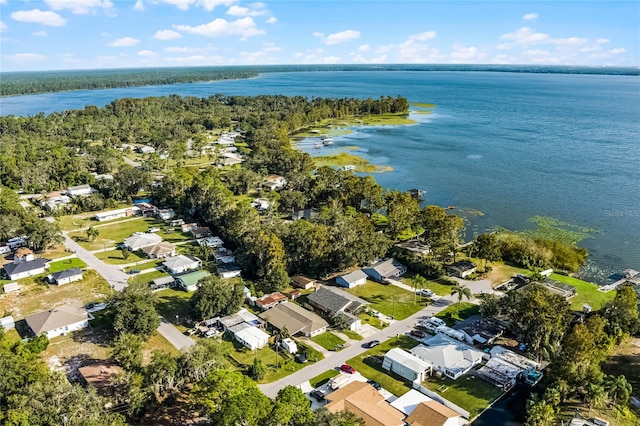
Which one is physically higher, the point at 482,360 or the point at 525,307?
the point at 525,307

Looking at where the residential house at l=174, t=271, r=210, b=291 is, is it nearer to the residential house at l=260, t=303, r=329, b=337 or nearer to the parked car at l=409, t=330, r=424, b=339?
the residential house at l=260, t=303, r=329, b=337

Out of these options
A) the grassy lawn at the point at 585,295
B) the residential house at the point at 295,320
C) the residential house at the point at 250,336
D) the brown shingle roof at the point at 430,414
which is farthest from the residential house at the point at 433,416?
the grassy lawn at the point at 585,295

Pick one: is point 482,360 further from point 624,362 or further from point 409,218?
point 409,218

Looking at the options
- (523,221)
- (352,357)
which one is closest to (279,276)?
(352,357)

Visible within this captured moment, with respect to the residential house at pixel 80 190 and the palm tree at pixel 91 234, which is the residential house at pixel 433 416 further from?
the residential house at pixel 80 190

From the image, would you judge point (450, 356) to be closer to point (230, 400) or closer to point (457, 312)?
point (457, 312)

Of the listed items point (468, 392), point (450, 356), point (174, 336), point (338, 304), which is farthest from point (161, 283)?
point (468, 392)

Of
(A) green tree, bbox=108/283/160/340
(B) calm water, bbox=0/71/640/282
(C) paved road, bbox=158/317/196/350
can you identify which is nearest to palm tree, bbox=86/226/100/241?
(A) green tree, bbox=108/283/160/340
